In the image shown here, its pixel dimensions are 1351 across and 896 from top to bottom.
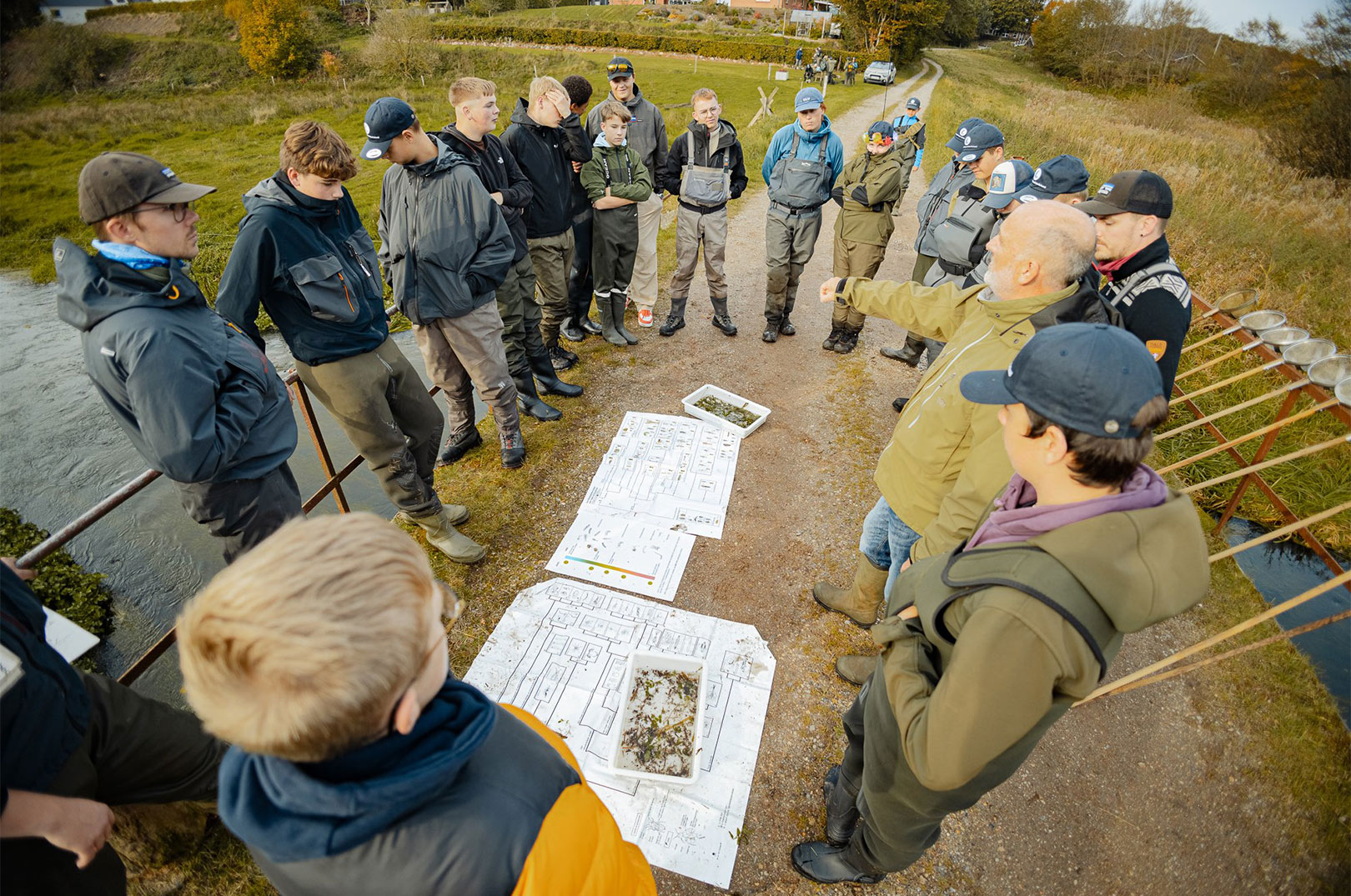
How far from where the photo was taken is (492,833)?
3.39ft

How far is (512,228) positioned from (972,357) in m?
3.42

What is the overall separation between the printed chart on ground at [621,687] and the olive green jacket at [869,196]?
168 inches

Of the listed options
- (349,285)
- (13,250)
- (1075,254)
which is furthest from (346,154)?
(13,250)

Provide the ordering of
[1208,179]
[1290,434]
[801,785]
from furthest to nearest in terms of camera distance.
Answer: [1208,179] < [1290,434] < [801,785]

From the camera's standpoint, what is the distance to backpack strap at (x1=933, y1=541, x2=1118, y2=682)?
1340mm

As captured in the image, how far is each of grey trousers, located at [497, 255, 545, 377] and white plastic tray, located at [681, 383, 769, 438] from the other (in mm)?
1442

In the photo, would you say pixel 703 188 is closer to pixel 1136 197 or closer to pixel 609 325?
pixel 609 325

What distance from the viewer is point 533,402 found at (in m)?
5.09

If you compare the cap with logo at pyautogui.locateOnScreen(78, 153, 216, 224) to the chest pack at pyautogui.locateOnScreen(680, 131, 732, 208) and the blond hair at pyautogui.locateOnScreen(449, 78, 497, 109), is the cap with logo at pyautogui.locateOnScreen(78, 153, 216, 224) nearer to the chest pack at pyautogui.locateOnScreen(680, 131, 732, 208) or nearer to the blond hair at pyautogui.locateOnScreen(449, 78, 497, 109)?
the blond hair at pyautogui.locateOnScreen(449, 78, 497, 109)

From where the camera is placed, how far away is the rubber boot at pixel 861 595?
3.38 meters

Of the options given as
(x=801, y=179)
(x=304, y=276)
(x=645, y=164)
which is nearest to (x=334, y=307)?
(x=304, y=276)

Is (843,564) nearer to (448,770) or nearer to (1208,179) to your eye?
(448,770)

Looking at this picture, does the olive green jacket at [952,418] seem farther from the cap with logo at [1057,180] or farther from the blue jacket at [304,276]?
the blue jacket at [304,276]

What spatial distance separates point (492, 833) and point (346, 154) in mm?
3147
